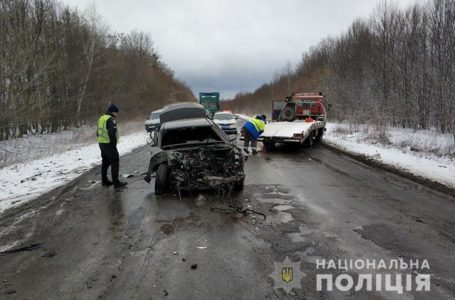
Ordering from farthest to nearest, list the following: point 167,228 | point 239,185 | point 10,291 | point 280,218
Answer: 1. point 239,185
2. point 280,218
3. point 167,228
4. point 10,291

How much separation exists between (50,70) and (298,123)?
17.7 metres

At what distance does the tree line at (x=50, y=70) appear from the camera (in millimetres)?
16750

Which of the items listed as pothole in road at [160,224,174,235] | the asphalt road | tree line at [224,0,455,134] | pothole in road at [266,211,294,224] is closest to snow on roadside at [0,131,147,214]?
the asphalt road

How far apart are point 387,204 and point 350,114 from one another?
19.4m

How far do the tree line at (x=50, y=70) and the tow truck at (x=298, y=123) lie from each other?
1082cm

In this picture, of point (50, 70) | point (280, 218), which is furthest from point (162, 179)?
point (50, 70)

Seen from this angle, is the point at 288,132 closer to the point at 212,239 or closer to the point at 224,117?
the point at 224,117

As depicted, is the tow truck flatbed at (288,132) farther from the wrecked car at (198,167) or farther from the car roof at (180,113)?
the wrecked car at (198,167)

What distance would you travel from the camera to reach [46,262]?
4.96 m

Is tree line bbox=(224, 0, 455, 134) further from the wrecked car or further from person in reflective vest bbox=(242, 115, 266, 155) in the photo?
the wrecked car

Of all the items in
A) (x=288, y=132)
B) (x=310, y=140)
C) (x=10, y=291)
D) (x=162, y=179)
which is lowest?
(x=10, y=291)

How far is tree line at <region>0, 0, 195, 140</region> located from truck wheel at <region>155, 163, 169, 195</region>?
10.4 meters

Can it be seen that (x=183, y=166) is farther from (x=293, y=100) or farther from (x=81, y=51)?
(x=81, y=51)

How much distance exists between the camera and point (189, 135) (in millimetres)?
9820
